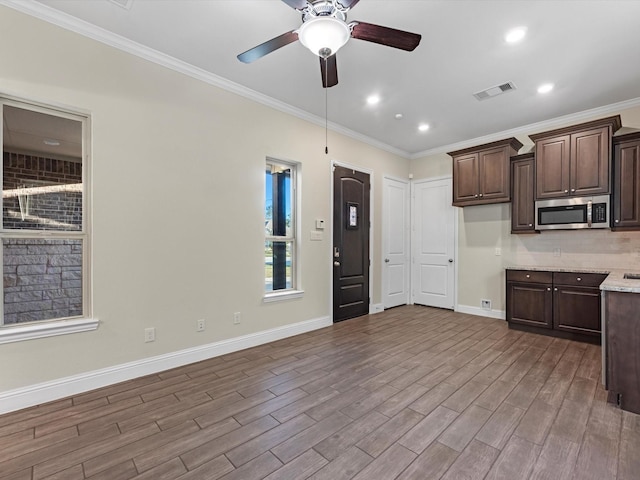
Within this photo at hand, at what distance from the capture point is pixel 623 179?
3.70 meters

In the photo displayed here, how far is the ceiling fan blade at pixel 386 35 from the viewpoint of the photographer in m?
1.96

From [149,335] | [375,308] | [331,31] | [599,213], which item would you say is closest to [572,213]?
[599,213]

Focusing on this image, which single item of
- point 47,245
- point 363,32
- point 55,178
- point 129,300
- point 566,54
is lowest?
point 129,300

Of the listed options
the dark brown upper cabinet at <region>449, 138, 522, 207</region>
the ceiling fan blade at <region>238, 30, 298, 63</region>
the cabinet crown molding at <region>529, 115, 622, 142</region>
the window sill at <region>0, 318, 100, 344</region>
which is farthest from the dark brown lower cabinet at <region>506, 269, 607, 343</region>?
the window sill at <region>0, 318, 100, 344</region>

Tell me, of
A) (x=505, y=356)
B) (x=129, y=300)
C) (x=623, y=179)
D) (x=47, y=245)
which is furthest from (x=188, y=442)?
(x=623, y=179)

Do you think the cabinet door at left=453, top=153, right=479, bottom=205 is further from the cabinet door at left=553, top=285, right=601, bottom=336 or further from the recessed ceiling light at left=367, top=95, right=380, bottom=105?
the recessed ceiling light at left=367, top=95, right=380, bottom=105

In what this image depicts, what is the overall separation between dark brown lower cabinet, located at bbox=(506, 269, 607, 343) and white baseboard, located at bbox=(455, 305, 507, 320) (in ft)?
1.85

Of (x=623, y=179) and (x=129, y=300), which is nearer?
(x=129, y=300)

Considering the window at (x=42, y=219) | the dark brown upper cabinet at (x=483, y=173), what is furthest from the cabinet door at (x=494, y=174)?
the window at (x=42, y=219)

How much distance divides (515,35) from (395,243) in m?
3.72

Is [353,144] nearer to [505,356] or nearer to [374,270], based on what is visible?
[374,270]

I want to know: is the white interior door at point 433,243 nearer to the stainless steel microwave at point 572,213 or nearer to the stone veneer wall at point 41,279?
the stainless steel microwave at point 572,213

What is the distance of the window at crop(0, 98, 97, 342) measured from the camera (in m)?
2.41

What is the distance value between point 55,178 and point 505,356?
4.66m
